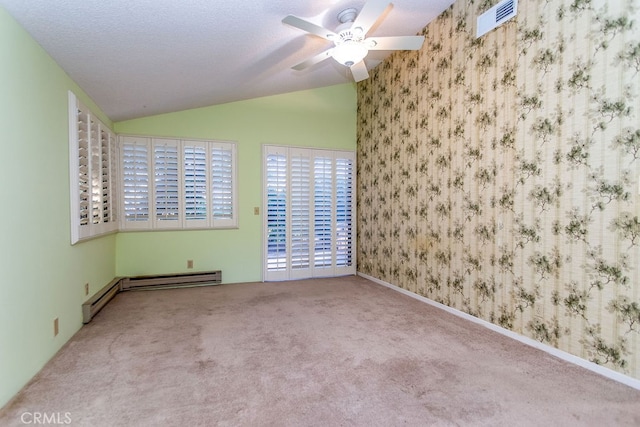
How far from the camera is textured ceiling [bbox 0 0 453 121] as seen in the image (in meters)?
2.01

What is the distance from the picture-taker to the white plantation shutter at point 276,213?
4789 millimetres

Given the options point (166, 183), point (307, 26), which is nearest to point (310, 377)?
point (307, 26)

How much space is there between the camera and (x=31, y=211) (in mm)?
2100

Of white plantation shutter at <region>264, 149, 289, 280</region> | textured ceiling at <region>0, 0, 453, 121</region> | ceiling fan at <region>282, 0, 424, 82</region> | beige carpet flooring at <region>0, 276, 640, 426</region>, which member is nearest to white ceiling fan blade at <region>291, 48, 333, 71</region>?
ceiling fan at <region>282, 0, 424, 82</region>

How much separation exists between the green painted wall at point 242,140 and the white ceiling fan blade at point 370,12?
273 centimetres

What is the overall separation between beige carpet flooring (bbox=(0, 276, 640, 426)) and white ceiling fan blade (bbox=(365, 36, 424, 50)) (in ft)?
7.69

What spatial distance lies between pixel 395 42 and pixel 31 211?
2.85m

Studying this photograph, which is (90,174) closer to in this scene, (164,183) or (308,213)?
(164,183)

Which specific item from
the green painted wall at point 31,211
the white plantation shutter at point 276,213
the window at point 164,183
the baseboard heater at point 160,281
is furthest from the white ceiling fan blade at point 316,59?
the baseboard heater at point 160,281

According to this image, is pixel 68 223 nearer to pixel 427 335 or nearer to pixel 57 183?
pixel 57 183

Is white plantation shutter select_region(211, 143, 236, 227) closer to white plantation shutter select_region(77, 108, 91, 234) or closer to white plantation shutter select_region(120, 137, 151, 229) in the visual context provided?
white plantation shutter select_region(120, 137, 151, 229)

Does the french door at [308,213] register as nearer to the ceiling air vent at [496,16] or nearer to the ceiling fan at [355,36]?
the ceiling fan at [355,36]

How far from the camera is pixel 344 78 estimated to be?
15.9 feet

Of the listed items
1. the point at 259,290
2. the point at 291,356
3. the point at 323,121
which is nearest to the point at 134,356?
the point at 291,356
